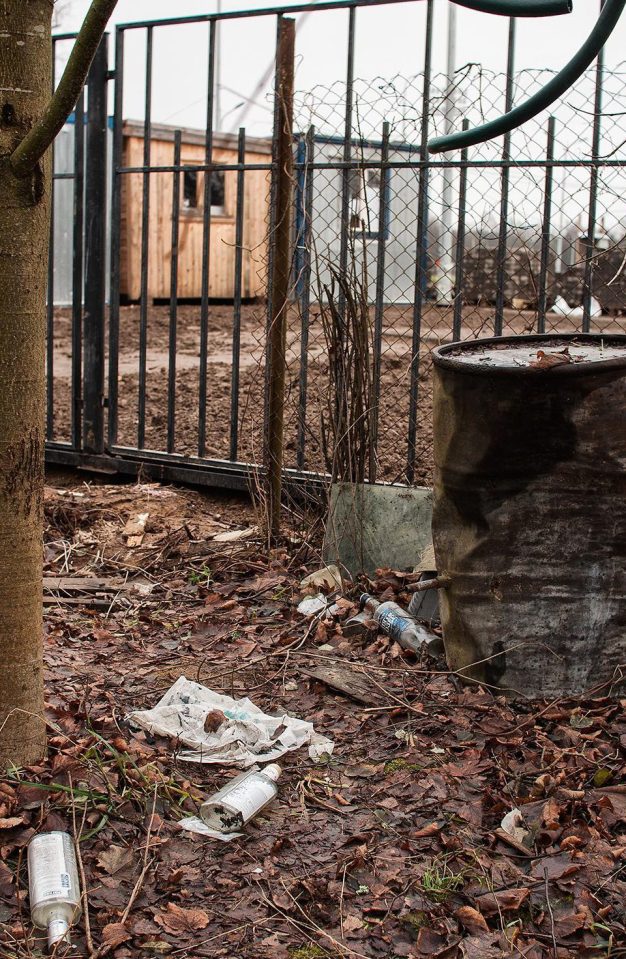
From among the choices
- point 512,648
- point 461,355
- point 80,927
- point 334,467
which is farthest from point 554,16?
point 334,467

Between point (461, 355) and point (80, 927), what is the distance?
2276mm

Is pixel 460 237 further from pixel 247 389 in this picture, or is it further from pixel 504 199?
pixel 247 389

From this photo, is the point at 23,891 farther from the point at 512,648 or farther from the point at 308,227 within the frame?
the point at 308,227

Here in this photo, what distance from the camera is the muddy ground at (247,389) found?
227 inches

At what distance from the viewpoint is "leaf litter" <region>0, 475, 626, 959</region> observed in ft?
7.91

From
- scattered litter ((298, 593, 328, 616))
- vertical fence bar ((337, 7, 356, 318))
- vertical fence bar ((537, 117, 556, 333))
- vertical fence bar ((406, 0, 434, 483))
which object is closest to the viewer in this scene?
scattered litter ((298, 593, 328, 616))

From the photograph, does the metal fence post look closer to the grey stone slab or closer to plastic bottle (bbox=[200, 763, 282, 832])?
the grey stone slab

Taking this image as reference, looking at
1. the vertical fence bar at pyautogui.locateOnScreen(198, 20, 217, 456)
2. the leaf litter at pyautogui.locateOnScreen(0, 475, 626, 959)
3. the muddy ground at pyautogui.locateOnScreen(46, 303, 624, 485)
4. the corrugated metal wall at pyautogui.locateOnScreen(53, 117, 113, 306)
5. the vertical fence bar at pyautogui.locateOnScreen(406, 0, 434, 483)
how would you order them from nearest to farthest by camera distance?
the leaf litter at pyautogui.locateOnScreen(0, 475, 626, 959)
the vertical fence bar at pyautogui.locateOnScreen(406, 0, 434, 483)
the vertical fence bar at pyautogui.locateOnScreen(198, 20, 217, 456)
the muddy ground at pyautogui.locateOnScreen(46, 303, 624, 485)
the corrugated metal wall at pyautogui.locateOnScreen(53, 117, 113, 306)

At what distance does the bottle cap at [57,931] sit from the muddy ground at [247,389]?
10.2ft

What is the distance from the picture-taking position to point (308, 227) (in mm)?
5090

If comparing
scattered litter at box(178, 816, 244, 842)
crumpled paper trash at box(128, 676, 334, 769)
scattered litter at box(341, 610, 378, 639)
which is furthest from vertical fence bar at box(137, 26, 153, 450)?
Result: scattered litter at box(178, 816, 244, 842)

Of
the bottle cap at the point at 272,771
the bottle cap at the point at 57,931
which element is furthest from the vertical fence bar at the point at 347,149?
the bottle cap at the point at 57,931

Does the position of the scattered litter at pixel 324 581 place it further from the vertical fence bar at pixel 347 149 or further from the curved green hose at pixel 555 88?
the curved green hose at pixel 555 88

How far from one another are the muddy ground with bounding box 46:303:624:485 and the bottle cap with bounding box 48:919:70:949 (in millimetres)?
3099
